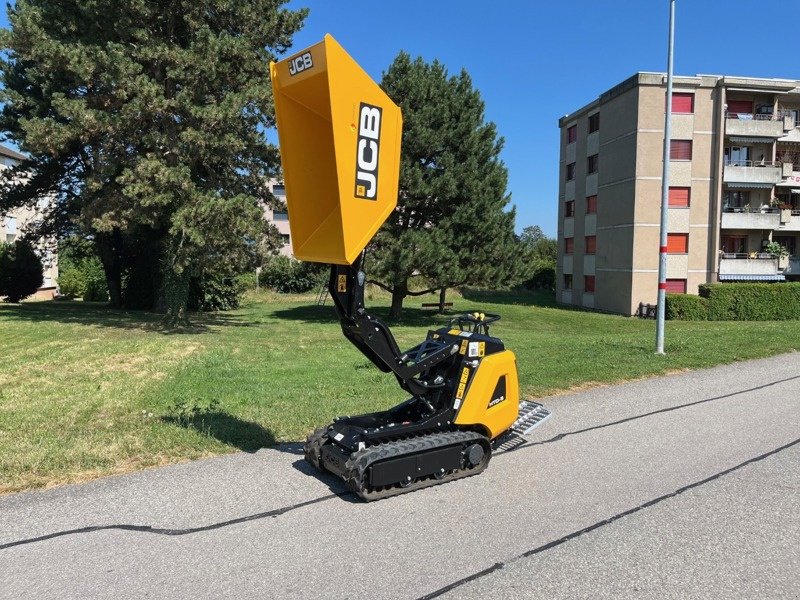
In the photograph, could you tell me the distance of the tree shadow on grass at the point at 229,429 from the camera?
6.19m

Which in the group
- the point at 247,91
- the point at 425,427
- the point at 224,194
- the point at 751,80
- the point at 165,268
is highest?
the point at 751,80

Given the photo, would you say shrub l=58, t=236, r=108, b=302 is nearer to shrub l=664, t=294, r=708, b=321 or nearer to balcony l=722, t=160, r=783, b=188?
shrub l=664, t=294, r=708, b=321

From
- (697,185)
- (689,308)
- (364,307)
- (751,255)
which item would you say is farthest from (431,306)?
(364,307)

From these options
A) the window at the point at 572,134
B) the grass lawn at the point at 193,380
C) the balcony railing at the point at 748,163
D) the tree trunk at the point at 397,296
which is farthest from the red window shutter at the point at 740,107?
the tree trunk at the point at 397,296

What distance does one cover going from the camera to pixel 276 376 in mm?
10211

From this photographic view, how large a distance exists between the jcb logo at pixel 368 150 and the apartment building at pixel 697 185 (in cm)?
3286

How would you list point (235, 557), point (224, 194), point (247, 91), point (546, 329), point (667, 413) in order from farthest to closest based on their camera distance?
point (546, 329) < point (224, 194) < point (247, 91) < point (667, 413) < point (235, 557)

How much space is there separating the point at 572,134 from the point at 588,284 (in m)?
11.2

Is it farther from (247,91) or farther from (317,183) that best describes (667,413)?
(247,91)

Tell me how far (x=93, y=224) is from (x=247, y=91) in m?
6.11

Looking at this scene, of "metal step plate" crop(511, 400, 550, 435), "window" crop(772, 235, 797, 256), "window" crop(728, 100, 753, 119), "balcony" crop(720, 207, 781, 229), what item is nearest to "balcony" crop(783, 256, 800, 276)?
"window" crop(772, 235, 797, 256)

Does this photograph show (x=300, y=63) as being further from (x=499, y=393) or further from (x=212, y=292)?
(x=212, y=292)

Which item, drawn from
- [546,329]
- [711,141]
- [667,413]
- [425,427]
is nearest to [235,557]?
[425,427]

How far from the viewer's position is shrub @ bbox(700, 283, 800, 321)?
3161cm
